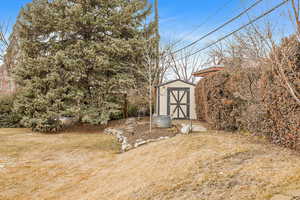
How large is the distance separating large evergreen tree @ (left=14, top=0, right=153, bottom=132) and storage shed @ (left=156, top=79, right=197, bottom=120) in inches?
80.4

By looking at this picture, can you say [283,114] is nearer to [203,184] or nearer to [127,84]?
[203,184]

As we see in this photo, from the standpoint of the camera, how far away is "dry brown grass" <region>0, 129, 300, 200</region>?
7.46 ft

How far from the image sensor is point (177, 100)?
1074cm

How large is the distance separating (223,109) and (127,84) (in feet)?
18.0

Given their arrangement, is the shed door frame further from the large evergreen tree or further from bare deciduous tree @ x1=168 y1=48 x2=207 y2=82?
bare deciduous tree @ x1=168 y1=48 x2=207 y2=82

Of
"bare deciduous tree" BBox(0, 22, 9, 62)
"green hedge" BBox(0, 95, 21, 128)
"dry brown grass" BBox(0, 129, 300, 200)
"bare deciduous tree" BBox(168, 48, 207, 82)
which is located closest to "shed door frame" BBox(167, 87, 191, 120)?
"dry brown grass" BBox(0, 129, 300, 200)

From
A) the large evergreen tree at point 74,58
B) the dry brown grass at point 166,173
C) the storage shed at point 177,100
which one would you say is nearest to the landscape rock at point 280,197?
the dry brown grass at point 166,173

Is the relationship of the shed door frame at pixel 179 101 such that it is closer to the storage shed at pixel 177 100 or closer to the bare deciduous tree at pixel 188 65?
the storage shed at pixel 177 100

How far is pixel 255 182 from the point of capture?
2.24 m

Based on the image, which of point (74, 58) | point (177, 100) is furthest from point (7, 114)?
point (177, 100)

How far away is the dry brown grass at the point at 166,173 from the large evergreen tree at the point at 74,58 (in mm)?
4586

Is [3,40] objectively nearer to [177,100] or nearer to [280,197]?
[177,100]

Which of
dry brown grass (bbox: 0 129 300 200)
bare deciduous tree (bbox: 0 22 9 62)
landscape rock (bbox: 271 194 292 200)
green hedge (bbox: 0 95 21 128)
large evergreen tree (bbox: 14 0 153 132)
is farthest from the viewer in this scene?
bare deciduous tree (bbox: 0 22 9 62)

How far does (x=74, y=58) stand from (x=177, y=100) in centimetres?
548
